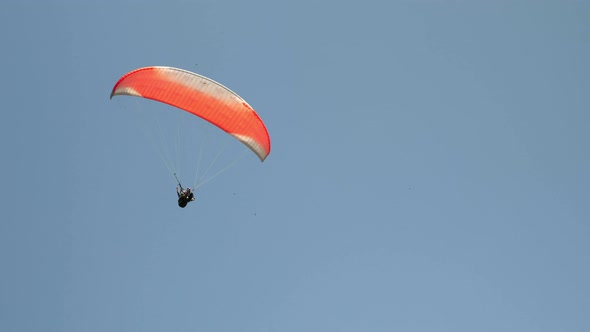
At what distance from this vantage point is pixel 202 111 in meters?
61.6

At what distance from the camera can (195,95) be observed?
61.5m

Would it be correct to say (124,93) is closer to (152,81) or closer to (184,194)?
(152,81)

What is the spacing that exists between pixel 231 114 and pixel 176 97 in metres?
2.52

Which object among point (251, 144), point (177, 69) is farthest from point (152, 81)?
point (251, 144)

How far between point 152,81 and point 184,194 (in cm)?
550

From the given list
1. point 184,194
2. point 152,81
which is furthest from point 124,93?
point 184,194

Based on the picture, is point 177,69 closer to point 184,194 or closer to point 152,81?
point 152,81

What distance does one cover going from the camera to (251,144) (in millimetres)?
62031

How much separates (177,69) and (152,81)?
122 centimetres

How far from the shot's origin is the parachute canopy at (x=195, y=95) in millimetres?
61469

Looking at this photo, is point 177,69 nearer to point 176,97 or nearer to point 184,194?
point 176,97

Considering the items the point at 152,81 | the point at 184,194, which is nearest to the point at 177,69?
the point at 152,81

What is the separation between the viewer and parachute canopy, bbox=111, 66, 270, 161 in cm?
6147

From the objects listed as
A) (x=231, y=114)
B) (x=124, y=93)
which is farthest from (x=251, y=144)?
(x=124, y=93)
